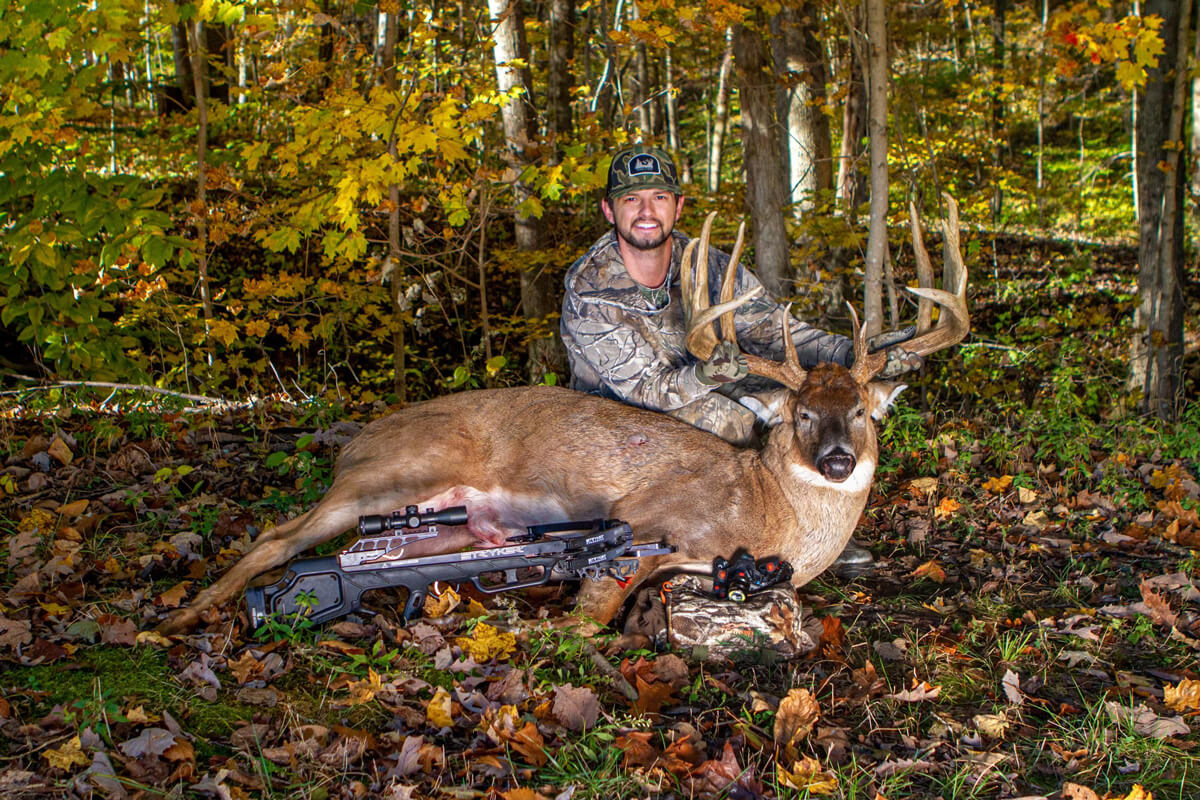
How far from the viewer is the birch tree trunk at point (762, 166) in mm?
8852

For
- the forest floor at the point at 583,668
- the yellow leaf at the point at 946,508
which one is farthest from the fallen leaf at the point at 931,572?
the yellow leaf at the point at 946,508

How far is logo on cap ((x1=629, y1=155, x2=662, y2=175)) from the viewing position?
5.68m

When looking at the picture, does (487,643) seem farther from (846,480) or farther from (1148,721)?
(1148,721)

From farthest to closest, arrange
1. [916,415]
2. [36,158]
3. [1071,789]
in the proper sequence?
[916,415]
[36,158]
[1071,789]

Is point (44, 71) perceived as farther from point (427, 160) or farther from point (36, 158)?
point (427, 160)

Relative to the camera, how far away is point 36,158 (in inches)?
244

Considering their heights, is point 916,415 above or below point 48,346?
below

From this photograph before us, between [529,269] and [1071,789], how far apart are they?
7.09 m

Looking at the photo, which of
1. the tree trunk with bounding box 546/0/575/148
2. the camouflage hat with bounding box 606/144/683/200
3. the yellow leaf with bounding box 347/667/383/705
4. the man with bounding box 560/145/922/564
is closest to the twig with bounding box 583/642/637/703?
the yellow leaf with bounding box 347/667/383/705

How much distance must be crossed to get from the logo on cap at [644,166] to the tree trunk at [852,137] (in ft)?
9.53

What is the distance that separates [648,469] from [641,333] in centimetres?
94

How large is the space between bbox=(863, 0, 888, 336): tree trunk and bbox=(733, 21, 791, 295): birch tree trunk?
1968 millimetres

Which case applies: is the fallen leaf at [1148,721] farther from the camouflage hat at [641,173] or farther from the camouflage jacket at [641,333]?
the camouflage hat at [641,173]

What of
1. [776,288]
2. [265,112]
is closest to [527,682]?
[776,288]
